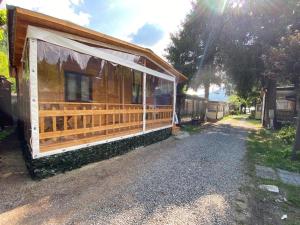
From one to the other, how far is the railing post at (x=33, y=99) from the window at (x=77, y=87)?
286 cm

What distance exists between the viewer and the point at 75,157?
15.9ft

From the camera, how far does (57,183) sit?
3986 millimetres

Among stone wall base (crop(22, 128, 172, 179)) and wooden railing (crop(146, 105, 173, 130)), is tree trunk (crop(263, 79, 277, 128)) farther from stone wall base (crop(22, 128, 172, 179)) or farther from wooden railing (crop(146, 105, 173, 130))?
stone wall base (crop(22, 128, 172, 179))

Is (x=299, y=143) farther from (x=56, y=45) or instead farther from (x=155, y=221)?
(x=56, y=45)

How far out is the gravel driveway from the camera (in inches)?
115

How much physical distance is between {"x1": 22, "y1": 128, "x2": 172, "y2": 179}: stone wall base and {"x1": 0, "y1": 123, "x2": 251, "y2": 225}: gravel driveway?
18cm

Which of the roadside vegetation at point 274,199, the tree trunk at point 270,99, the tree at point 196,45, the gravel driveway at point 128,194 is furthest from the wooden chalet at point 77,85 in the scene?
the tree trunk at point 270,99

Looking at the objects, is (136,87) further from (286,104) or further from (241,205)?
(286,104)

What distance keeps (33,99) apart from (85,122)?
1477mm

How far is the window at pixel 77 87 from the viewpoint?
686 centimetres

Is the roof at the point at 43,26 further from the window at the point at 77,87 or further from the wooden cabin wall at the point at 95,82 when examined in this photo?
the window at the point at 77,87

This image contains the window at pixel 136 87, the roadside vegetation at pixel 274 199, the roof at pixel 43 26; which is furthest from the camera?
the window at pixel 136 87

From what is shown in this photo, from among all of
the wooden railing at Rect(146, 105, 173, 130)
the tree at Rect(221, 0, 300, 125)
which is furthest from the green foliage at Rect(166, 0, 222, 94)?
the wooden railing at Rect(146, 105, 173, 130)

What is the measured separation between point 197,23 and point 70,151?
1602cm
